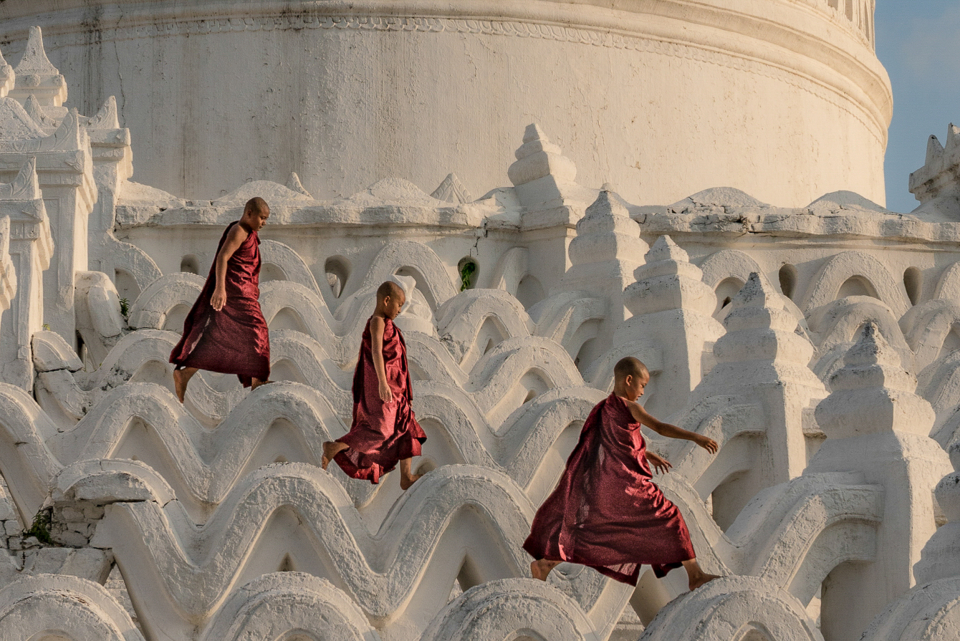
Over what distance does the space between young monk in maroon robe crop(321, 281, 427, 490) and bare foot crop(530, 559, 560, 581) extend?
3.64ft

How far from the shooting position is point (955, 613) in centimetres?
493

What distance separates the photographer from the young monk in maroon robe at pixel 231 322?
7.51 meters

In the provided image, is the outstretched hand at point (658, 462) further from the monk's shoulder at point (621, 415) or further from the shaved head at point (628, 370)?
the shaved head at point (628, 370)

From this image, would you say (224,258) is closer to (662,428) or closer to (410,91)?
(662,428)

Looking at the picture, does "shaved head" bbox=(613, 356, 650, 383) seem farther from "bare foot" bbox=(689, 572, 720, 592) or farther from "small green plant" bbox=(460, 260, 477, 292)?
"small green plant" bbox=(460, 260, 477, 292)

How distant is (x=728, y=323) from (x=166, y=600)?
3.04 meters

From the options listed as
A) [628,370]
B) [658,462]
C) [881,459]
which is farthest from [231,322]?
[881,459]

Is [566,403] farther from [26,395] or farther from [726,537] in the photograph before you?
[26,395]

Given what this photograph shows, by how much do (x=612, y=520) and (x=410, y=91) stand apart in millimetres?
7138

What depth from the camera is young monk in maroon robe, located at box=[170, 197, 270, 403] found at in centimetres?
751

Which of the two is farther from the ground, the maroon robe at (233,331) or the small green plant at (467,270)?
the small green plant at (467,270)

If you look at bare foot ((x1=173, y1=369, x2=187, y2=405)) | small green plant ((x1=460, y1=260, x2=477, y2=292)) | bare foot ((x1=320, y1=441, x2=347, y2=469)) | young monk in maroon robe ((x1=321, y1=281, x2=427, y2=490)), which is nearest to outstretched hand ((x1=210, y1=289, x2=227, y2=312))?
bare foot ((x1=173, y1=369, x2=187, y2=405))

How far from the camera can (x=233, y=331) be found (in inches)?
298

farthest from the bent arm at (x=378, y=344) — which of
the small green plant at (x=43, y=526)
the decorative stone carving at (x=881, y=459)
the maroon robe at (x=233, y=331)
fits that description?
the decorative stone carving at (x=881, y=459)
